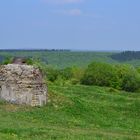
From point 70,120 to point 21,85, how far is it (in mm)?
3913

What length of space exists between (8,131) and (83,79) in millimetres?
44611

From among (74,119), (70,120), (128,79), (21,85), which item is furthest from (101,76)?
(70,120)

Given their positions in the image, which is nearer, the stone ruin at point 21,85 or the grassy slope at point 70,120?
the grassy slope at point 70,120

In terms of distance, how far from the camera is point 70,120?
85.8 ft

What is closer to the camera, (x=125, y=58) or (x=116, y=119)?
(x=116, y=119)

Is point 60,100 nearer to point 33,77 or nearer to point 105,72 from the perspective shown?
point 33,77

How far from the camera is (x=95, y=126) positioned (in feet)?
84.1

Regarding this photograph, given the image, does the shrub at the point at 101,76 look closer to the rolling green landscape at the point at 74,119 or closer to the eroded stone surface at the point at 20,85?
the rolling green landscape at the point at 74,119

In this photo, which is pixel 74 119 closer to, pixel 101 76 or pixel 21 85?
pixel 21 85

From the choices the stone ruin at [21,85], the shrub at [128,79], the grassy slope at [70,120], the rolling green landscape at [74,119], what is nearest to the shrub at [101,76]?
the shrub at [128,79]

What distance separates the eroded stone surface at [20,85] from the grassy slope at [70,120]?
0.65m

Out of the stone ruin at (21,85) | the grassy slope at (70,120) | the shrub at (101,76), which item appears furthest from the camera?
the shrub at (101,76)

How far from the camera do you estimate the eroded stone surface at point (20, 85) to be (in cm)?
2844

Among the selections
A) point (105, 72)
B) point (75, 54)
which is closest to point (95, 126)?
point (105, 72)
